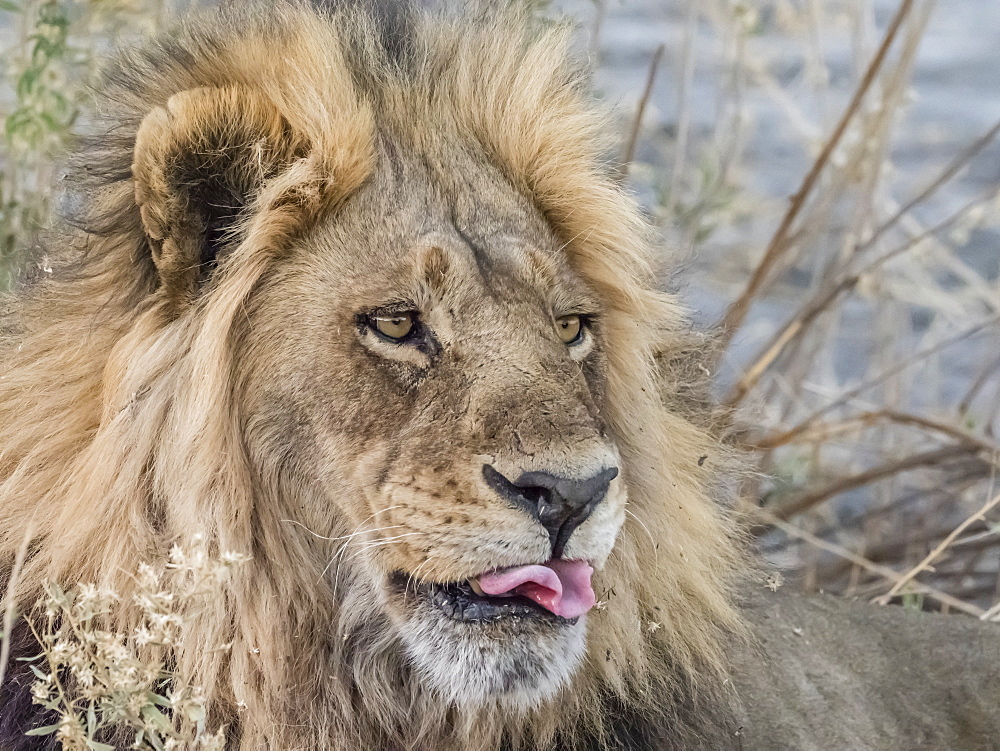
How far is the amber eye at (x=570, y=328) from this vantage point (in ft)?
10.2

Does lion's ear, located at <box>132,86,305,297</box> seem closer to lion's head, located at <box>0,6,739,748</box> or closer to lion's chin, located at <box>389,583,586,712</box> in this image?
lion's head, located at <box>0,6,739,748</box>

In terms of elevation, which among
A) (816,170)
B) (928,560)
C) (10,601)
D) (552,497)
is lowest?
(928,560)

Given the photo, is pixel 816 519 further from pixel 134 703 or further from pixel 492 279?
pixel 134 703

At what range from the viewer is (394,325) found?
9.29 ft

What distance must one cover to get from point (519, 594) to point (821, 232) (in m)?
4.16

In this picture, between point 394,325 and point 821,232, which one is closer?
point 394,325

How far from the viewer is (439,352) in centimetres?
283

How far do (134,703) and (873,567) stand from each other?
148 inches

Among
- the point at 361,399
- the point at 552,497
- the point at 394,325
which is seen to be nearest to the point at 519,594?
the point at 552,497

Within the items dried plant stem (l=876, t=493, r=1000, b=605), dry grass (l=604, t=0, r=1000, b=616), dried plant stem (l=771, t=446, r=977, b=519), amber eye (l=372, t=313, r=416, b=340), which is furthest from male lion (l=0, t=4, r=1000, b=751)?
dried plant stem (l=771, t=446, r=977, b=519)

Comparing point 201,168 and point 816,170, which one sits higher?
point 816,170

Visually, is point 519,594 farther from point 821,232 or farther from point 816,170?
point 821,232

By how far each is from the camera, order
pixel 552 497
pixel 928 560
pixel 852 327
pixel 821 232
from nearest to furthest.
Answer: pixel 552 497 < pixel 928 560 < pixel 821 232 < pixel 852 327

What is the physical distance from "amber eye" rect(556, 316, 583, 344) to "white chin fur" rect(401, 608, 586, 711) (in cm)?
69
